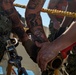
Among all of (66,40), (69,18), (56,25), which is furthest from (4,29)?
(56,25)

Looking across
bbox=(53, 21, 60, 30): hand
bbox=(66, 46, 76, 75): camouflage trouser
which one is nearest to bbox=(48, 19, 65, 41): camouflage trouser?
bbox=(53, 21, 60, 30): hand

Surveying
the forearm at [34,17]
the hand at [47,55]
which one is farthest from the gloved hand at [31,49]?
the hand at [47,55]

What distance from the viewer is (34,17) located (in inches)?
120

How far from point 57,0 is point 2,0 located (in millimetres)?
2053

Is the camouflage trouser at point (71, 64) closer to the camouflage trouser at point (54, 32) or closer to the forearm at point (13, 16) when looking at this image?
the camouflage trouser at point (54, 32)

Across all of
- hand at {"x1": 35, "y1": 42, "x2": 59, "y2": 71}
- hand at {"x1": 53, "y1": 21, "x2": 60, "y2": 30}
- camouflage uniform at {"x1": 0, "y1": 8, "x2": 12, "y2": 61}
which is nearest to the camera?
hand at {"x1": 35, "y1": 42, "x2": 59, "y2": 71}

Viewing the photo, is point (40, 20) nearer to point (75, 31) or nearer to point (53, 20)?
point (75, 31)

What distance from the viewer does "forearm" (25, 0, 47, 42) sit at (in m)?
2.87

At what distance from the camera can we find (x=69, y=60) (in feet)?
12.6

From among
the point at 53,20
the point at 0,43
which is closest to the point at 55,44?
the point at 0,43

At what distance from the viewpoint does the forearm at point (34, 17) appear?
9.41 feet

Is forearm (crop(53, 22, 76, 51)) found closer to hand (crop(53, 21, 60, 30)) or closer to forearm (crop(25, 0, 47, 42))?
forearm (crop(25, 0, 47, 42))

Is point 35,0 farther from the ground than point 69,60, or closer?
farther from the ground

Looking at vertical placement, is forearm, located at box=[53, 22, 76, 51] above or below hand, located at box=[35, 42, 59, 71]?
above
